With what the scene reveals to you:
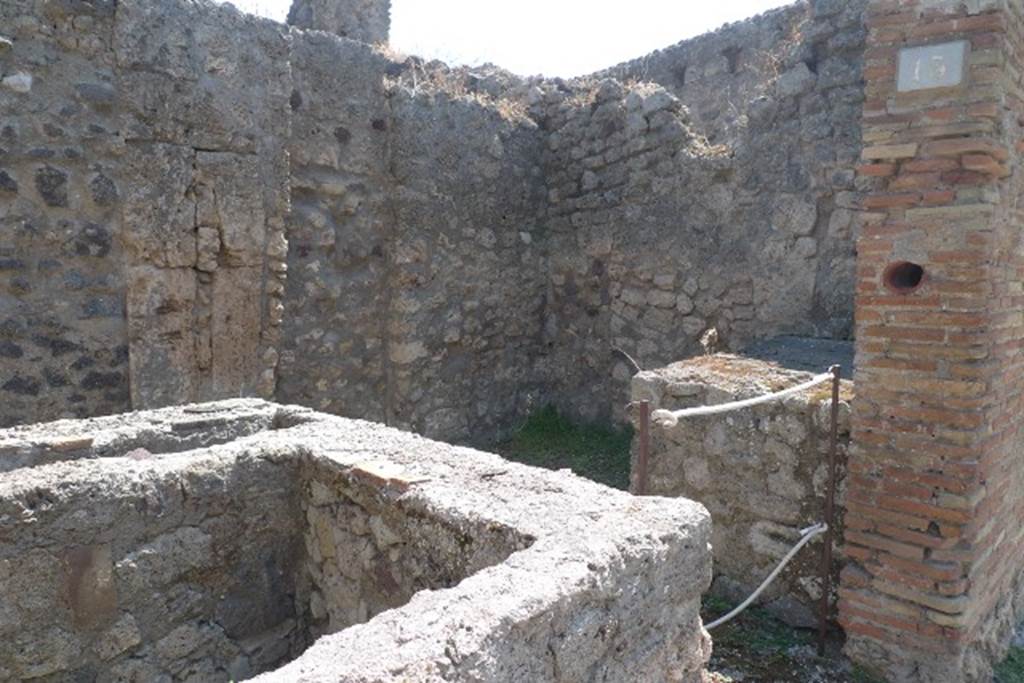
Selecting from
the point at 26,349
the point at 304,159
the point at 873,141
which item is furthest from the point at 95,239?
the point at 873,141

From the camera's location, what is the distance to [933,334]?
2.84 m

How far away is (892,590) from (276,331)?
3.78 meters

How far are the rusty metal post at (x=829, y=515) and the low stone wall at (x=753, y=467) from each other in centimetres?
5

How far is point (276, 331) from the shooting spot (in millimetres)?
4938

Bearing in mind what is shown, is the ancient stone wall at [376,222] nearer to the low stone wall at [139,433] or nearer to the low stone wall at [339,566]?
the low stone wall at [139,433]

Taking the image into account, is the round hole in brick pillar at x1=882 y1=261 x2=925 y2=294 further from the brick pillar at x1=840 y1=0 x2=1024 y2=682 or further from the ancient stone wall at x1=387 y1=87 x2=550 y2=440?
the ancient stone wall at x1=387 y1=87 x2=550 y2=440

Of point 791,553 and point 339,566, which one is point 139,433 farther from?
point 791,553

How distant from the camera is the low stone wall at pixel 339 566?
1413mm

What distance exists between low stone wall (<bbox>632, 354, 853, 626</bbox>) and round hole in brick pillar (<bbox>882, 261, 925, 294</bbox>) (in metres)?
0.55

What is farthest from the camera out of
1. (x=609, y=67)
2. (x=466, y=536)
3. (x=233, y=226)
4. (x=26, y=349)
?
(x=609, y=67)

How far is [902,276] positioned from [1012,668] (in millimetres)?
1804

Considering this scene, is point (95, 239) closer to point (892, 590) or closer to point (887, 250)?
point (887, 250)

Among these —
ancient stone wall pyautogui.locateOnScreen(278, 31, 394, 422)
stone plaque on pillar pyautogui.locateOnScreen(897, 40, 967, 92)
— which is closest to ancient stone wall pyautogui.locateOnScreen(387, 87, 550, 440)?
ancient stone wall pyautogui.locateOnScreen(278, 31, 394, 422)

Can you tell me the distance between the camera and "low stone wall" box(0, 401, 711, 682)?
141 centimetres
